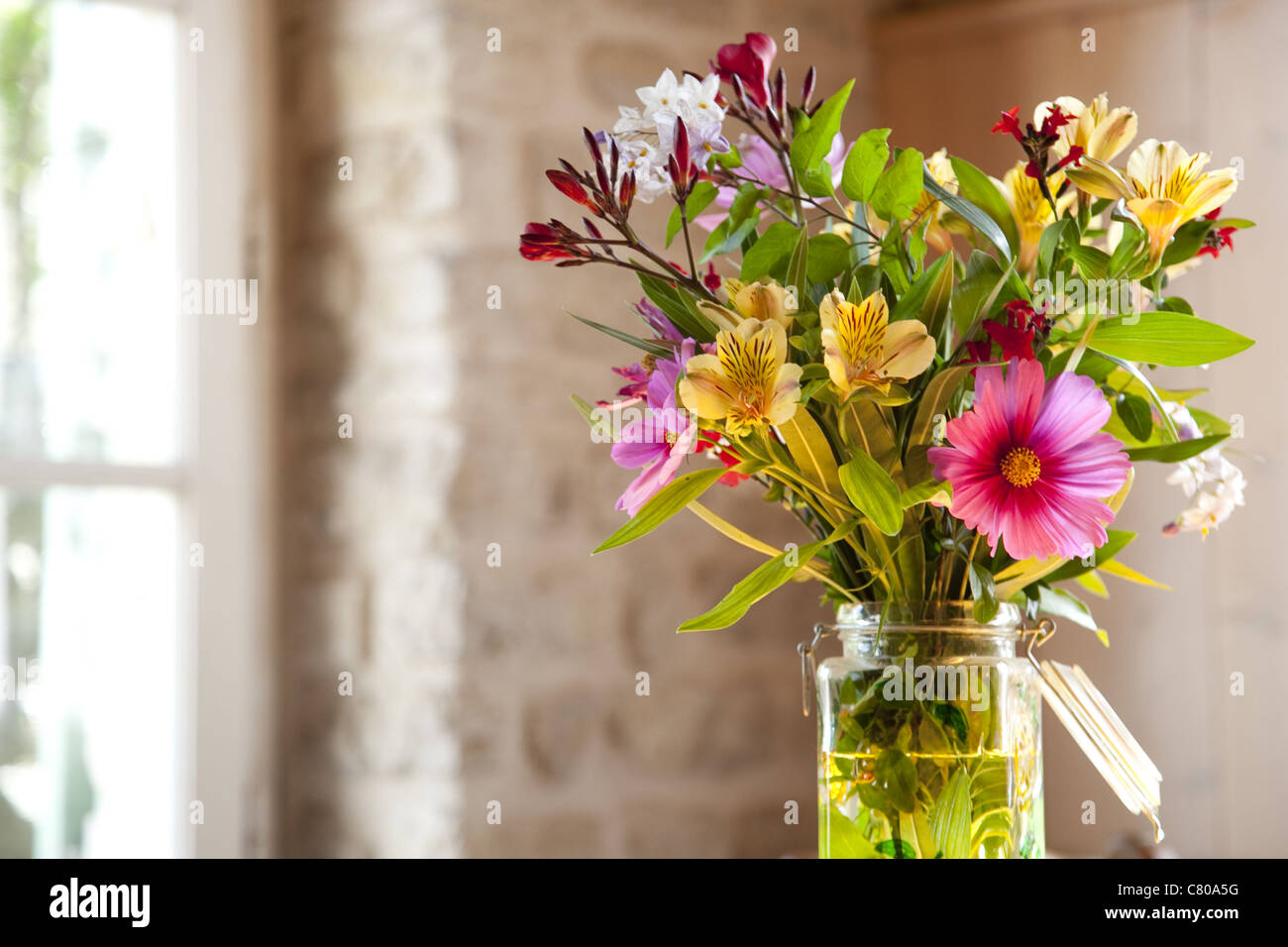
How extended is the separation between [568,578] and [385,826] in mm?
425

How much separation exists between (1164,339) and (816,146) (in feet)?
0.64

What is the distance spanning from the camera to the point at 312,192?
1.81 meters

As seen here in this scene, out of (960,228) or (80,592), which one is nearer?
(960,228)

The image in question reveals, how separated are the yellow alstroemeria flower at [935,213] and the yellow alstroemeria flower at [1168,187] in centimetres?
11

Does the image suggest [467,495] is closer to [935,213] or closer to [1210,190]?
[935,213]

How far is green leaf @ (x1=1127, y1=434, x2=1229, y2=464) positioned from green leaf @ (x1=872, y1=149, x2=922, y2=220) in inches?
7.0

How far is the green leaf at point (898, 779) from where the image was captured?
0.61 meters

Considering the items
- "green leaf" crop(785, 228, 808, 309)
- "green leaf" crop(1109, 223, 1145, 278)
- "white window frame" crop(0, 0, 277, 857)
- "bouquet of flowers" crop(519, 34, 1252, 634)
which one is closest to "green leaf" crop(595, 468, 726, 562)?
"bouquet of flowers" crop(519, 34, 1252, 634)

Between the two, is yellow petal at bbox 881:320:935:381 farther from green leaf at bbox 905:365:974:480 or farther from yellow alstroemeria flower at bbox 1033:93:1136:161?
yellow alstroemeria flower at bbox 1033:93:1136:161

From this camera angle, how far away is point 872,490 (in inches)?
22.6

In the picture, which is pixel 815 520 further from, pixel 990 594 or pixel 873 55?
pixel 873 55

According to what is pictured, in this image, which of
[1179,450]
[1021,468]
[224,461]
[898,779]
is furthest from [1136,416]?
[224,461]
